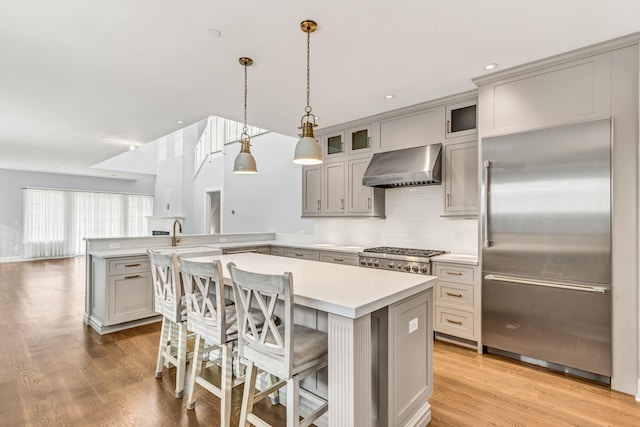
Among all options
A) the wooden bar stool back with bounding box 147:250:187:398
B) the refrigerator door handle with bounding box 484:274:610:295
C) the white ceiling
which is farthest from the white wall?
the refrigerator door handle with bounding box 484:274:610:295

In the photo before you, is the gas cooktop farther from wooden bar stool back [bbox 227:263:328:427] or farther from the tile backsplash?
wooden bar stool back [bbox 227:263:328:427]

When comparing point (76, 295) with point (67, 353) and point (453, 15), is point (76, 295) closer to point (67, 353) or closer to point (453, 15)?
point (67, 353)

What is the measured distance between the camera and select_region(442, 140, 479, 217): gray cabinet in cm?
333

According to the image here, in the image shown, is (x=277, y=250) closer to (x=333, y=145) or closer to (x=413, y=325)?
(x=333, y=145)

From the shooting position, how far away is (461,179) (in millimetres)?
3428

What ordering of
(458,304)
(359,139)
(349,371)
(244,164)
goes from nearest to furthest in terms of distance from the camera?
1. (349,371)
2. (244,164)
3. (458,304)
4. (359,139)

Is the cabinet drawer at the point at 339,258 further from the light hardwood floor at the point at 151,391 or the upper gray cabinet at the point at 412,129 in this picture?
the upper gray cabinet at the point at 412,129

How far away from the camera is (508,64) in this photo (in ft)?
9.01

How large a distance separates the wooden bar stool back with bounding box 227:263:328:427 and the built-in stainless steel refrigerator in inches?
79.1

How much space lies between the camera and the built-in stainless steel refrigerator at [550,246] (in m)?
2.43

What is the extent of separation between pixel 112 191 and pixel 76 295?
6610 mm

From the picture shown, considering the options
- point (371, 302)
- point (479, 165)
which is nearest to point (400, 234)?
point (479, 165)

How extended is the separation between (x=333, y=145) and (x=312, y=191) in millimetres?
799

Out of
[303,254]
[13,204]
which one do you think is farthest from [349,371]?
[13,204]
